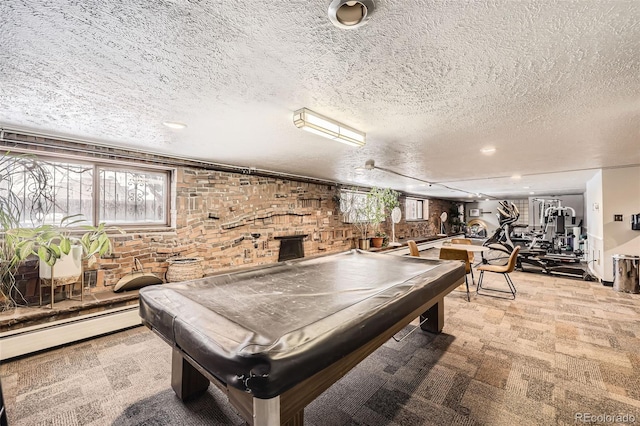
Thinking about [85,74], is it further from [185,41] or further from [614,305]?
[614,305]

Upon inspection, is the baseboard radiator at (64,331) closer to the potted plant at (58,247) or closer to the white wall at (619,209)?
the potted plant at (58,247)

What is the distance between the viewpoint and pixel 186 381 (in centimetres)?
199

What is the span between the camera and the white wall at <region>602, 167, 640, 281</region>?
4.86 metres

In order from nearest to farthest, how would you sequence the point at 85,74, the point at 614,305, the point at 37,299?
the point at 85,74
the point at 37,299
the point at 614,305

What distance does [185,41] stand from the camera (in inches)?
52.5

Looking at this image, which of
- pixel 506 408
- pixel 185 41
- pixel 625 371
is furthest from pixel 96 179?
pixel 625 371

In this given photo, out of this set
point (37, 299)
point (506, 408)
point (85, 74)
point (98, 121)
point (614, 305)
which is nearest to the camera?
point (85, 74)

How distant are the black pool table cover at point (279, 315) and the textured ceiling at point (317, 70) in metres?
1.43

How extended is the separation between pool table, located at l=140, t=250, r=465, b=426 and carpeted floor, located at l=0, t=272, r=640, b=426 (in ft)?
1.46

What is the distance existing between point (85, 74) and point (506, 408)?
3.61 meters

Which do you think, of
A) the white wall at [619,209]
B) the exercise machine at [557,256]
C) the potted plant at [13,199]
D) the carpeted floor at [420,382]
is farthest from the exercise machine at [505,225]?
the potted plant at [13,199]

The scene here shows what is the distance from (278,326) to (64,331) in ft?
9.48

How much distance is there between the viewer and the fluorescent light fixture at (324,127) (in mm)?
2193

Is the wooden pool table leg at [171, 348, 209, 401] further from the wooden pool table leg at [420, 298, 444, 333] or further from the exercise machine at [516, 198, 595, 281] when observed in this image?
the exercise machine at [516, 198, 595, 281]
